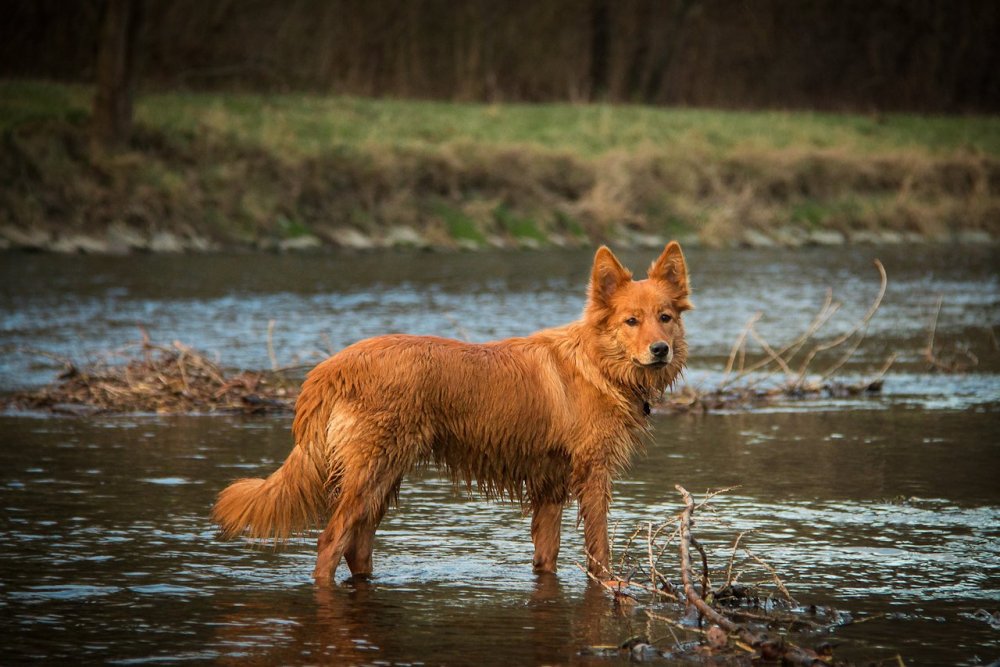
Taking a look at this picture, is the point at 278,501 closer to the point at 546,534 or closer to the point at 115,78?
the point at 546,534

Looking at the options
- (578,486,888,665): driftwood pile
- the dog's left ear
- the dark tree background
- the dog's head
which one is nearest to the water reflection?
(578,486,888,665): driftwood pile

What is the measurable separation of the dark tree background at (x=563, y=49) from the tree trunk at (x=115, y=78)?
2.08 feet

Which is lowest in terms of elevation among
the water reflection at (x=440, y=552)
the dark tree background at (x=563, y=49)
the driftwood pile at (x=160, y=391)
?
the water reflection at (x=440, y=552)

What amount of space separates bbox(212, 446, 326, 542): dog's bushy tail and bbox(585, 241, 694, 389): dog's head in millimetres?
1855

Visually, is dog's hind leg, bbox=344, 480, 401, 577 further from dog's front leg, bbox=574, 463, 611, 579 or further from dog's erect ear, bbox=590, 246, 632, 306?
dog's erect ear, bbox=590, 246, 632, 306

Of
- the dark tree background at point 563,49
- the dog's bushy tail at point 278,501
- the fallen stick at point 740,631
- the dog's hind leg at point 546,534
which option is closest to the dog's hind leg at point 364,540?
the dog's bushy tail at point 278,501

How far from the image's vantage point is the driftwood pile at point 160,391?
536 inches

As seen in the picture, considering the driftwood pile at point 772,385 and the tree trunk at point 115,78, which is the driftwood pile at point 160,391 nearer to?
the driftwood pile at point 772,385

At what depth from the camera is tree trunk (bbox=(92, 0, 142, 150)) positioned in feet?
104

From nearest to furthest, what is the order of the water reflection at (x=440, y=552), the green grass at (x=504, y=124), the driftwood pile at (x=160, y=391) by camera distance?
the water reflection at (x=440, y=552) → the driftwood pile at (x=160, y=391) → the green grass at (x=504, y=124)

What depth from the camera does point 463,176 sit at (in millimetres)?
35656

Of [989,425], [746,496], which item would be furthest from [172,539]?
[989,425]

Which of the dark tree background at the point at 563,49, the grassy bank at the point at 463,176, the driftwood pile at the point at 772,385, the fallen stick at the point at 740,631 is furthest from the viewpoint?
the dark tree background at the point at 563,49

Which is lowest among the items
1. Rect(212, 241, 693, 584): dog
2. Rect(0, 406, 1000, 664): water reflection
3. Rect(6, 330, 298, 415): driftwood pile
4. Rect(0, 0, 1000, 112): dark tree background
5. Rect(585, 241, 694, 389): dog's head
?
Rect(0, 406, 1000, 664): water reflection
